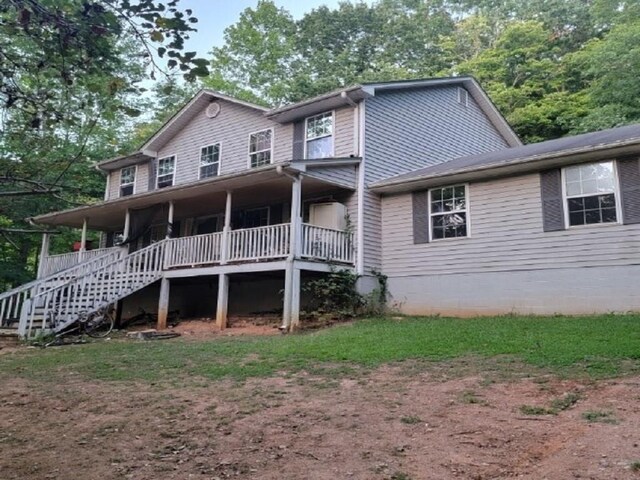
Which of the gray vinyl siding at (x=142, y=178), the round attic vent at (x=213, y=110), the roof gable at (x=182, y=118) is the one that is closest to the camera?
the roof gable at (x=182, y=118)

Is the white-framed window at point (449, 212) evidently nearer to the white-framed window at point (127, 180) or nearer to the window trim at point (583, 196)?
the window trim at point (583, 196)

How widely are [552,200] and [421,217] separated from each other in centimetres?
320

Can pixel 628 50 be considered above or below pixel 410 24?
below

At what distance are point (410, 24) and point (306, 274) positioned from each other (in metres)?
27.3

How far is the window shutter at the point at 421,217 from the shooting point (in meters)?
13.0

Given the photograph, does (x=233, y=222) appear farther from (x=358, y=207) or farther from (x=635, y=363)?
(x=635, y=363)

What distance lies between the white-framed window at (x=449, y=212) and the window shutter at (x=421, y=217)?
0.10 metres

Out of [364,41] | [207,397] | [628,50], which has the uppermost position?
[364,41]

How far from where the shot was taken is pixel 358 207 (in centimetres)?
1330

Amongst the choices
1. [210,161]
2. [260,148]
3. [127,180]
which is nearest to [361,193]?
[260,148]

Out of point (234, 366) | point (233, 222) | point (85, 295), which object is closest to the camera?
point (234, 366)

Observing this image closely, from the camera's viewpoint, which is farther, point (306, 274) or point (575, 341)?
point (306, 274)

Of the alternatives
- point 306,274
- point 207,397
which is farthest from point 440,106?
point 207,397

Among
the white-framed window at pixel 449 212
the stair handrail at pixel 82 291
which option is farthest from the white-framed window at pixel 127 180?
the white-framed window at pixel 449 212
